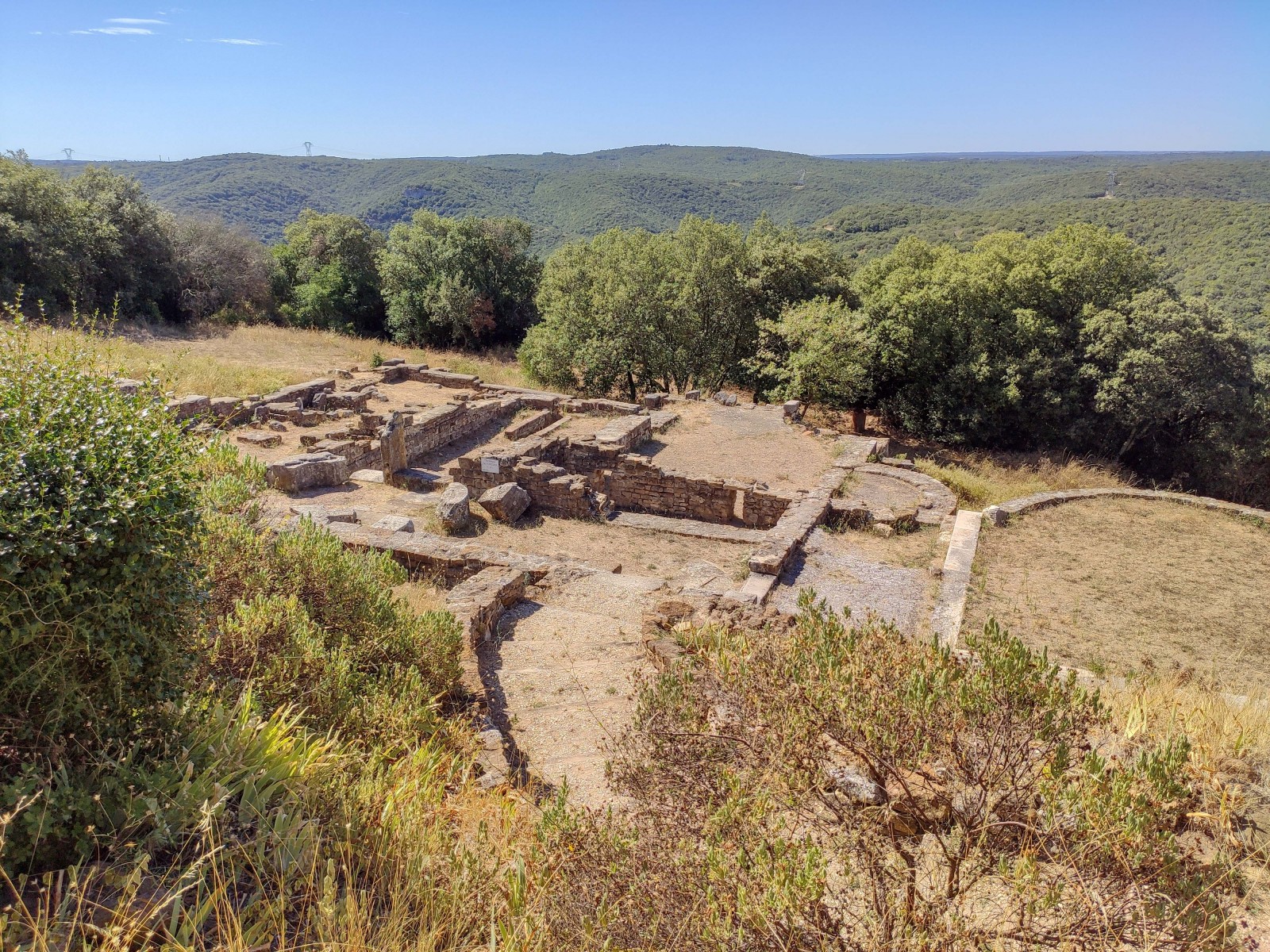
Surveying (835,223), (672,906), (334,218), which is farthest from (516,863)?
(835,223)

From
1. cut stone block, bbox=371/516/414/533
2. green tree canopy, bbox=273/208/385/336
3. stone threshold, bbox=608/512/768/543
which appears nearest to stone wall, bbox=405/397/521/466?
cut stone block, bbox=371/516/414/533

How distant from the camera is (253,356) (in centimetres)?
2175

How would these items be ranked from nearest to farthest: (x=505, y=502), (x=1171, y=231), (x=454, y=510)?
(x=454, y=510)
(x=505, y=502)
(x=1171, y=231)

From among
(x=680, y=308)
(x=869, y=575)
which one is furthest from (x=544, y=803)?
(x=680, y=308)

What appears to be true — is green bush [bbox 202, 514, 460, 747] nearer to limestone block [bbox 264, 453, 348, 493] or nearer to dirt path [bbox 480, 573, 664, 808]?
dirt path [bbox 480, 573, 664, 808]

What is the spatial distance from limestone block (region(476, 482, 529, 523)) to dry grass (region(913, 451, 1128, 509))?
7.63 m

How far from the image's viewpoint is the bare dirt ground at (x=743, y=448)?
524 inches

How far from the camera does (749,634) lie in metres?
4.74

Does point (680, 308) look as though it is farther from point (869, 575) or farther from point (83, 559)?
point (83, 559)

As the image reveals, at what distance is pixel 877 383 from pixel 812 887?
1789 centimetres

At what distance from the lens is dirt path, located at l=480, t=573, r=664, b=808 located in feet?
17.1

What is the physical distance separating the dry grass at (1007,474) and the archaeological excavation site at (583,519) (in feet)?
3.41

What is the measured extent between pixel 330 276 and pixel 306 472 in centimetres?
2033

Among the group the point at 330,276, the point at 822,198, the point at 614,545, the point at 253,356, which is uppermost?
the point at 822,198
